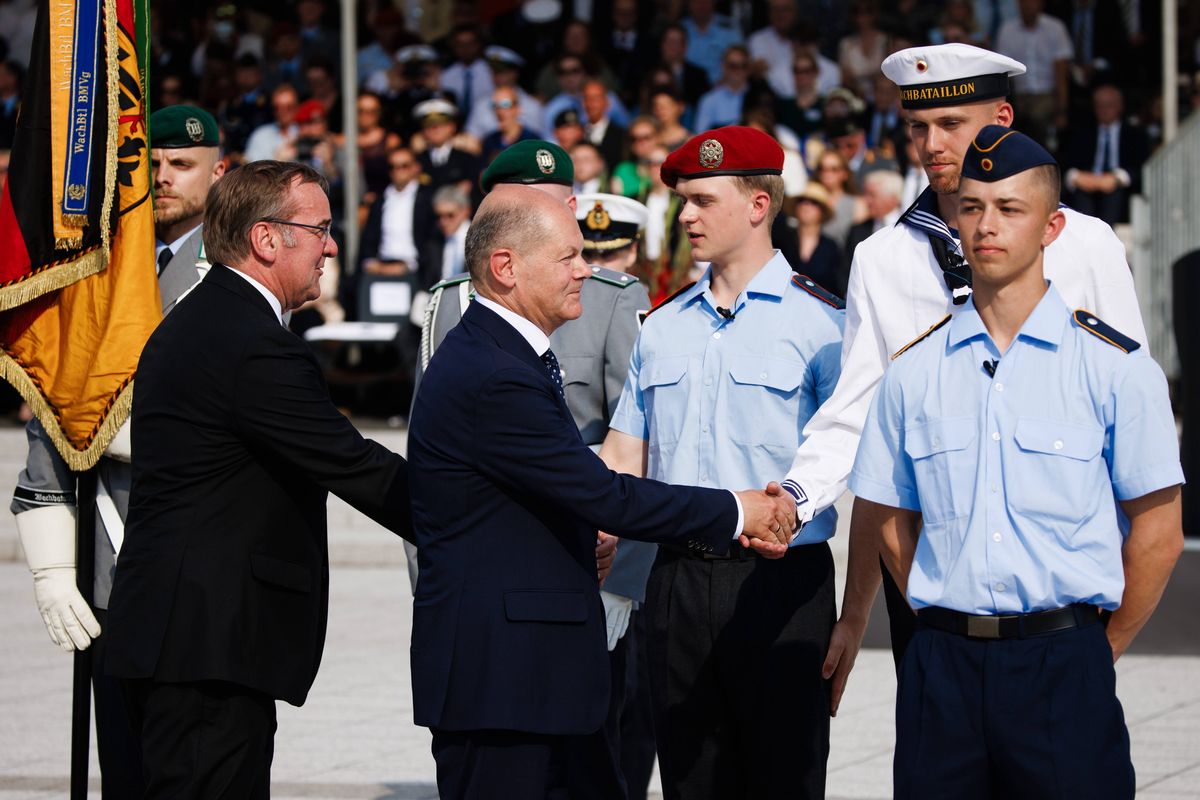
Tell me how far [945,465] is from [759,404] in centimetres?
101

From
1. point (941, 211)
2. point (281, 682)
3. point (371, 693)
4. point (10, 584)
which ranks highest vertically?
point (941, 211)

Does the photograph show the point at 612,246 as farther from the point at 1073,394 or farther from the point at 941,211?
the point at 1073,394

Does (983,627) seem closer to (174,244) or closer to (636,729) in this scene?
(636,729)

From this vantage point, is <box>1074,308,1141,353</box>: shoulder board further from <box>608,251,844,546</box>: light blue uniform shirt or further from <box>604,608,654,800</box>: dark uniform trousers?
<box>604,608,654,800</box>: dark uniform trousers

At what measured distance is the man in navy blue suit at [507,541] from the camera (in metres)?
3.84

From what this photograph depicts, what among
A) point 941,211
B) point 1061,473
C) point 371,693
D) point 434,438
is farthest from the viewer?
point 371,693

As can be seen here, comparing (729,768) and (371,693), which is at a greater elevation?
(729,768)

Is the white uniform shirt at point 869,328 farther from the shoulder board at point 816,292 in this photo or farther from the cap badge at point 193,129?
the cap badge at point 193,129

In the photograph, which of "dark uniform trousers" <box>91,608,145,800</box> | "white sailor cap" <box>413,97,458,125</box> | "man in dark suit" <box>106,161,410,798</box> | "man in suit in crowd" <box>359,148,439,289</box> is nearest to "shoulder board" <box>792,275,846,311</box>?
"man in dark suit" <box>106,161,410,798</box>

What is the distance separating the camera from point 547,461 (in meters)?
3.87

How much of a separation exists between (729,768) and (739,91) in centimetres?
1142

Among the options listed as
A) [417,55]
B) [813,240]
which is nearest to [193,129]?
[813,240]

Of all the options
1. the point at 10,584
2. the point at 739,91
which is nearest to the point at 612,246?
the point at 10,584

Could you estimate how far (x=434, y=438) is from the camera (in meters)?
3.90
